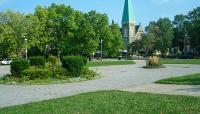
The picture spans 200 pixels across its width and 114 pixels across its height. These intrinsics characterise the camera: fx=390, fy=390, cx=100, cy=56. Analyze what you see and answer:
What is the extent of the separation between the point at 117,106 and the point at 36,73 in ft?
43.7

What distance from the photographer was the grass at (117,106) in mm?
10586

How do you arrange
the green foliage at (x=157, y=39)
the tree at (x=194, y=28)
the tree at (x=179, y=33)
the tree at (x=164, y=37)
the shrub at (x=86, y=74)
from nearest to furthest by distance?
1. the shrub at (x=86, y=74)
2. the tree at (x=194, y=28)
3. the green foliage at (x=157, y=39)
4. the tree at (x=164, y=37)
5. the tree at (x=179, y=33)

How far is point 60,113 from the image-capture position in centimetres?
1043

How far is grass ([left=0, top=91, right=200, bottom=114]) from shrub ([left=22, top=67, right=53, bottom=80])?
10671 millimetres

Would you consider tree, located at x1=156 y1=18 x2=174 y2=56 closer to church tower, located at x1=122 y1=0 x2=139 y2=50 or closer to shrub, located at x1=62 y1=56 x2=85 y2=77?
church tower, located at x1=122 y1=0 x2=139 y2=50

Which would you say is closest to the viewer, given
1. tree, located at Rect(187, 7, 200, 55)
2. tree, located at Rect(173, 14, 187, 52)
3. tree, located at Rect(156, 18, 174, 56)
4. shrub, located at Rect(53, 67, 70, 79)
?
shrub, located at Rect(53, 67, 70, 79)

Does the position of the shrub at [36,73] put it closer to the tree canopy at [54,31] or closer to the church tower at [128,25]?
the tree canopy at [54,31]

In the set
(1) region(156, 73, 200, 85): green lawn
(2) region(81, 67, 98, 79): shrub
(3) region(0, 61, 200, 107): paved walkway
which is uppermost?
(2) region(81, 67, 98, 79): shrub

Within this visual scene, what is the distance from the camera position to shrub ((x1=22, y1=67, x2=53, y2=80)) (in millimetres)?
23750

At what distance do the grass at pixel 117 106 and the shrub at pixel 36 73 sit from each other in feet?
35.0

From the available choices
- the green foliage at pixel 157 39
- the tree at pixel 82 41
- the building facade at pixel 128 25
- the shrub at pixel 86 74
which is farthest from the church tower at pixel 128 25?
the shrub at pixel 86 74

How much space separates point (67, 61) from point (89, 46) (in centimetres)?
4740

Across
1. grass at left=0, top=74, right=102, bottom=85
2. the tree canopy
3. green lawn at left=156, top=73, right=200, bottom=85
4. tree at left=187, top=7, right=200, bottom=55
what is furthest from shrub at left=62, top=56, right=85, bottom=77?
tree at left=187, top=7, right=200, bottom=55

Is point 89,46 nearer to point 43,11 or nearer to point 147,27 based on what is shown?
point 43,11
